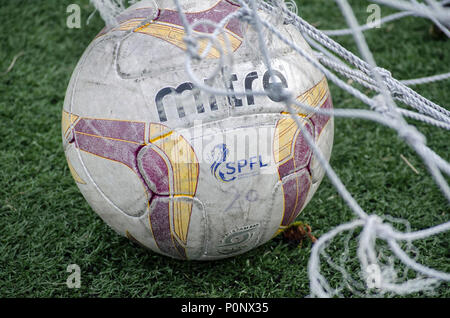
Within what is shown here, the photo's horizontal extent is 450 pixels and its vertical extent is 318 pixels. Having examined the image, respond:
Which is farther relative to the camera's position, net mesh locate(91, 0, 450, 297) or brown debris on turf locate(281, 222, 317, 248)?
brown debris on turf locate(281, 222, 317, 248)

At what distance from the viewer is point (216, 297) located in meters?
2.24

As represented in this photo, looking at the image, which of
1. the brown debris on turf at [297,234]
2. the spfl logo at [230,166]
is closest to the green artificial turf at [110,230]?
the brown debris on turf at [297,234]

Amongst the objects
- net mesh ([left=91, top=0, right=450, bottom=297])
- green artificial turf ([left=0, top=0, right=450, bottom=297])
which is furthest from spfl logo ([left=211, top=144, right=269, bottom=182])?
green artificial turf ([left=0, top=0, right=450, bottom=297])

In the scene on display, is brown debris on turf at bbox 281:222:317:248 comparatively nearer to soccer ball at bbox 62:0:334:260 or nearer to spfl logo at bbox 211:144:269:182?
soccer ball at bbox 62:0:334:260

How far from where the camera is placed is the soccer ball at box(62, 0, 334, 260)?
1.82 m

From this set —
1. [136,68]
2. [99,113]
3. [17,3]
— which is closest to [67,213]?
[99,113]

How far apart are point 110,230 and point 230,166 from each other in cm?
105

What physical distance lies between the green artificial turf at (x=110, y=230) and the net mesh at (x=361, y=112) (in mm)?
91

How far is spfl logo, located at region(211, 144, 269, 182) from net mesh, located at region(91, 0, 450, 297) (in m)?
0.23

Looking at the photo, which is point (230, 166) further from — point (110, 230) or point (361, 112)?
point (110, 230)

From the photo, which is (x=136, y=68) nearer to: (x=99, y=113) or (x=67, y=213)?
(x=99, y=113)

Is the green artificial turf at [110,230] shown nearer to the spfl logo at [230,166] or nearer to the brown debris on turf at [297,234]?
the brown debris on turf at [297,234]

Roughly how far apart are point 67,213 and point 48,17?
2.31 metres

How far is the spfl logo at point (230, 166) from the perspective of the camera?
1812 millimetres
